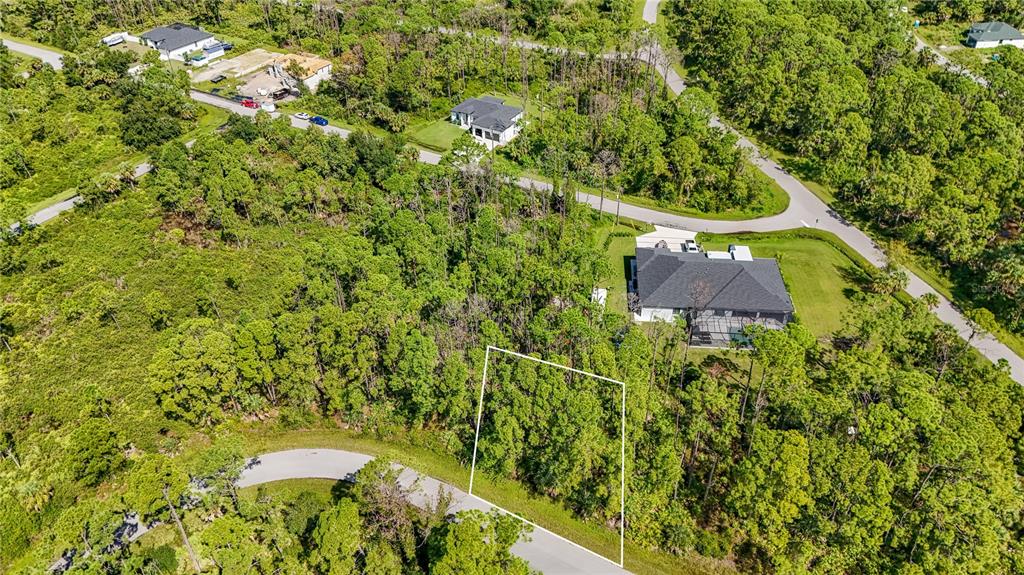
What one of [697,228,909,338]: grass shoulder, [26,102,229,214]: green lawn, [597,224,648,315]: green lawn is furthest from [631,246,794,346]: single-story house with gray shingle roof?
[26,102,229,214]: green lawn

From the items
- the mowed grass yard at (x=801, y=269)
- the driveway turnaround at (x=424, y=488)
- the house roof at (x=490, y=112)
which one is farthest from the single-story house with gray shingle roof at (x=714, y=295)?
the house roof at (x=490, y=112)

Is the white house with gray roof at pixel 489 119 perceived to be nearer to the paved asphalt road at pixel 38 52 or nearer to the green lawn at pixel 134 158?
the green lawn at pixel 134 158

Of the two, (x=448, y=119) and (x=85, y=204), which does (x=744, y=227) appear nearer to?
(x=448, y=119)

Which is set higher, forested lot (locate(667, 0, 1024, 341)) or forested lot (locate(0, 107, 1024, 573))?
forested lot (locate(667, 0, 1024, 341))

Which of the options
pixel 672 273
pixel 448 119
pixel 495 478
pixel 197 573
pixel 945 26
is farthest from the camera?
pixel 945 26

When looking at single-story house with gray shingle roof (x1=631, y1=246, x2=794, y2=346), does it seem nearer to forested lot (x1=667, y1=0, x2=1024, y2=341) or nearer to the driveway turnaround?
forested lot (x1=667, y1=0, x2=1024, y2=341)

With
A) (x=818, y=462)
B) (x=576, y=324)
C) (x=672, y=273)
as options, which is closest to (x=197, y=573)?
(x=576, y=324)
